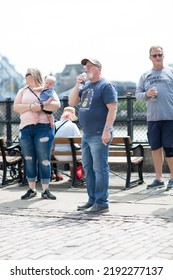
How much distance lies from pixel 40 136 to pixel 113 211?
1.69 m

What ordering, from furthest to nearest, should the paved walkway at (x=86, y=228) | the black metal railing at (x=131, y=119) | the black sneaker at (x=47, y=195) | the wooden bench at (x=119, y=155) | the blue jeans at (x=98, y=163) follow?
the black metal railing at (x=131, y=119), the wooden bench at (x=119, y=155), the black sneaker at (x=47, y=195), the blue jeans at (x=98, y=163), the paved walkway at (x=86, y=228)

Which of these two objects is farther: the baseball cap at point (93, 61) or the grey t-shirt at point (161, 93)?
the grey t-shirt at point (161, 93)

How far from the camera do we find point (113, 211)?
7.65 meters

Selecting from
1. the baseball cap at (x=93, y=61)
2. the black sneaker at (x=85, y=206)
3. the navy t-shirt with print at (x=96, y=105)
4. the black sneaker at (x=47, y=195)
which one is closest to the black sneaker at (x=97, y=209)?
the black sneaker at (x=85, y=206)

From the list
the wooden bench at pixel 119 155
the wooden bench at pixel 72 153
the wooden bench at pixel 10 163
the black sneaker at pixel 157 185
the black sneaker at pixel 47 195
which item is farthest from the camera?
the wooden bench at pixel 10 163

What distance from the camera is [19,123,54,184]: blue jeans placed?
28.6ft

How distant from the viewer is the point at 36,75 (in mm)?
8742

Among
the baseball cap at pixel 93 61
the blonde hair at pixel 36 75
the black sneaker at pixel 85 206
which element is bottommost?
the black sneaker at pixel 85 206

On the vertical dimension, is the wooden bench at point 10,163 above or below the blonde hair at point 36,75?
below

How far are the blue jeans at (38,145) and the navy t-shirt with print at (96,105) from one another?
4.17 feet

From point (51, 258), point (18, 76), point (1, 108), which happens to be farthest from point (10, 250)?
point (18, 76)

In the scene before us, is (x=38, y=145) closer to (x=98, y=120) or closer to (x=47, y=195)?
(x=47, y=195)

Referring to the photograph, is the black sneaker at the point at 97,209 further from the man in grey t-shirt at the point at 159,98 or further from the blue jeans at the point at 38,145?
the man in grey t-shirt at the point at 159,98

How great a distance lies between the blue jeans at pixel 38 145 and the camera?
873 cm
